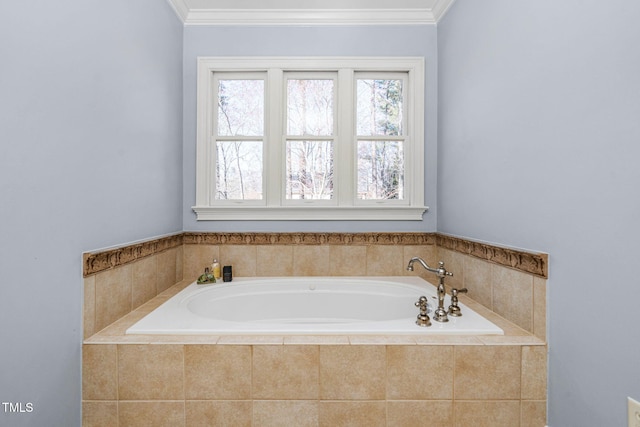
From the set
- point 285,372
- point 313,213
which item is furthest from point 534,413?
point 313,213

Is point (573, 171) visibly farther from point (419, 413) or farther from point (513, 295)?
point (419, 413)

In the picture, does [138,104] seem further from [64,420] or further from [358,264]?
[358,264]

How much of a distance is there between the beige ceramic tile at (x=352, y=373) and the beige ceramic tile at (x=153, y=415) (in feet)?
1.88

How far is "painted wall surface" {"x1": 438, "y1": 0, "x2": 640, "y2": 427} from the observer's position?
948 mm

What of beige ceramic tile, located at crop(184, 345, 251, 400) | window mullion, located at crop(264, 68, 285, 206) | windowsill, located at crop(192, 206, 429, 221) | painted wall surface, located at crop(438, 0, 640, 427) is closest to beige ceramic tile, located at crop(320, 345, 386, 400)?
beige ceramic tile, located at crop(184, 345, 251, 400)

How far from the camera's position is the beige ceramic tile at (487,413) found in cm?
125

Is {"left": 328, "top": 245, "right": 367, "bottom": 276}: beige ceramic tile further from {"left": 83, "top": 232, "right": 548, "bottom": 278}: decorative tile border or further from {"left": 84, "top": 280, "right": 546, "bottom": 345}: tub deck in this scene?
{"left": 84, "top": 280, "right": 546, "bottom": 345}: tub deck

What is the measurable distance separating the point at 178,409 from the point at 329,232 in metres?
1.41

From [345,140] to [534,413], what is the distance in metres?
1.85

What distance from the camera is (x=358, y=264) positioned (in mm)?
2334

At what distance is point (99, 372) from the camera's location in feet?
4.10

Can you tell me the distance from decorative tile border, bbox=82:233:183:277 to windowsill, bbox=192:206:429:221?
0.36 metres

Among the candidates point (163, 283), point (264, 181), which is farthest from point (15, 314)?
point (264, 181)

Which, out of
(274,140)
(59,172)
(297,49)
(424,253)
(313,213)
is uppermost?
(297,49)
